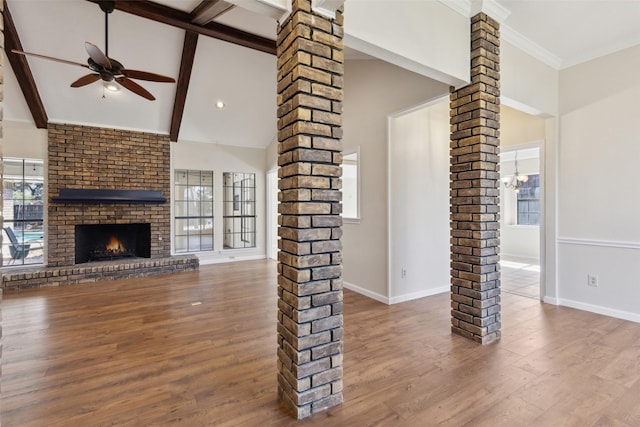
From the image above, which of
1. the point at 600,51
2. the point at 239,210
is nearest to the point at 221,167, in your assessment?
the point at 239,210

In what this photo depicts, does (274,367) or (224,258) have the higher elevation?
(224,258)

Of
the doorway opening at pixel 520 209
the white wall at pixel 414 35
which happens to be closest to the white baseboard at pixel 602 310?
the doorway opening at pixel 520 209

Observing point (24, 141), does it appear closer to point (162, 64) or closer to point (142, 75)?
point (162, 64)

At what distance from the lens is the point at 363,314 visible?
12.0 ft

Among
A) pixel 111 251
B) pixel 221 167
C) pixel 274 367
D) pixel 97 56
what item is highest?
pixel 97 56

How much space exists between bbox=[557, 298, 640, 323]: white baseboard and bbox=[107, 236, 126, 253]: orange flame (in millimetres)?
7529

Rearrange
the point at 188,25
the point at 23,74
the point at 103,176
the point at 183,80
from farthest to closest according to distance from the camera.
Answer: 1. the point at 103,176
2. the point at 183,80
3. the point at 23,74
4. the point at 188,25

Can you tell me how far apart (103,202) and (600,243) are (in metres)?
7.57

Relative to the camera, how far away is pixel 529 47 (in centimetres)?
349

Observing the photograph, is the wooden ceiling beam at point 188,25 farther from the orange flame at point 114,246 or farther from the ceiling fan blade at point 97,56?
the orange flame at point 114,246

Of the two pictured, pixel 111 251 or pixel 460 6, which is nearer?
pixel 460 6

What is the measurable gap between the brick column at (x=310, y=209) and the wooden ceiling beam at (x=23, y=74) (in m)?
4.18

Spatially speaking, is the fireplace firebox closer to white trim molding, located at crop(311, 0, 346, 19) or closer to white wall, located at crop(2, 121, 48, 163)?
white wall, located at crop(2, 121, 48, 163)

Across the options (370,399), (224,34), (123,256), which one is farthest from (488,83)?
(123,256)
